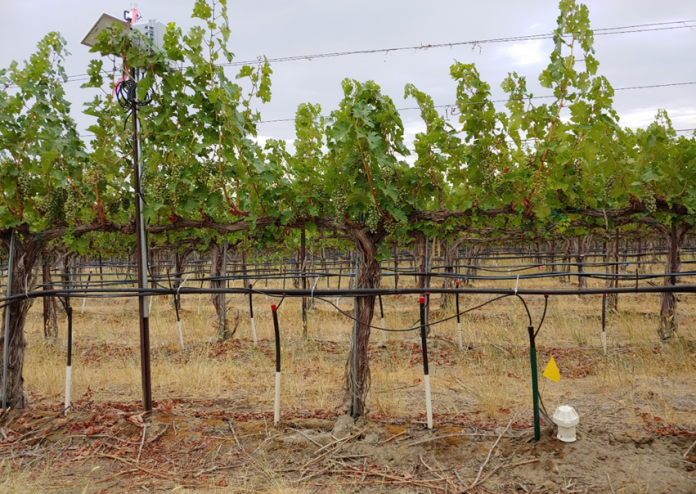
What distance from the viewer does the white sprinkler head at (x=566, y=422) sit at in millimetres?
3746

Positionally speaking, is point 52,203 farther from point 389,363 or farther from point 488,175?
point 389,363

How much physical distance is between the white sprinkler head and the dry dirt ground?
0.20 feet

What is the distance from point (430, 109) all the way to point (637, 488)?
3.51m

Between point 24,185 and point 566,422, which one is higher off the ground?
point 24,185

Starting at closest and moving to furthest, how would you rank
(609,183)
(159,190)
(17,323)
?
(159,190) < (609,183) < (17,323)

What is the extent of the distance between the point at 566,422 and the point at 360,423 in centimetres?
172

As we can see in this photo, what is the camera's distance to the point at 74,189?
5082mm

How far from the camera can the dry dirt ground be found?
3640mm

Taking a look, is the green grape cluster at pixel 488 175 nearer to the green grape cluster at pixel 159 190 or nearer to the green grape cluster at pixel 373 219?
the green grape cluster at pixel 373 219

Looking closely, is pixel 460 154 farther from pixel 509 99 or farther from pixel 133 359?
pixel 133 359

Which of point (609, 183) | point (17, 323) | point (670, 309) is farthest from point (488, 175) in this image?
point (670, 309)

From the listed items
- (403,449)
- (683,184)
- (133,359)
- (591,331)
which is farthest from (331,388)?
(591,331)

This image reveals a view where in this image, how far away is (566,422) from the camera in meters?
3.74

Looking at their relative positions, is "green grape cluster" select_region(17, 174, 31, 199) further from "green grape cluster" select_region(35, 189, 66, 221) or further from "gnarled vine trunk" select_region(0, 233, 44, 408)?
"gnarled vine trunk" select_region(0, 233, 44, 408)
